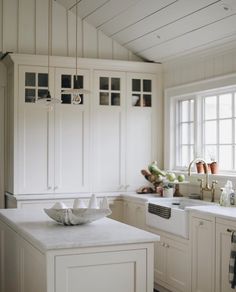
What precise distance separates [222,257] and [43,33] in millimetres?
3145

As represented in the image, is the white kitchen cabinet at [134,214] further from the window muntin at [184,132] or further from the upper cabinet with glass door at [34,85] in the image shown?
the upper cabinet with glass door at [34,85]

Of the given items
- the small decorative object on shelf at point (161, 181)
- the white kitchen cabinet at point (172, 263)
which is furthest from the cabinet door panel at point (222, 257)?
the small decorative object on shelf at point (161, 181)

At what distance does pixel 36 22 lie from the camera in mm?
5375

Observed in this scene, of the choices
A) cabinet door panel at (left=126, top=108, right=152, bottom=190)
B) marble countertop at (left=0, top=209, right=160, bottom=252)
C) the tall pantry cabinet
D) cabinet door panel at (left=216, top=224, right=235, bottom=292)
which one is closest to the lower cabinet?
cabinet door panel at (left=216, top=224, right=235, bottom=292)

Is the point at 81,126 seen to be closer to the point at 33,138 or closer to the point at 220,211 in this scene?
the point at 33,138

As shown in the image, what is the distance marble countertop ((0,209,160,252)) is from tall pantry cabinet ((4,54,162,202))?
1.72 metres

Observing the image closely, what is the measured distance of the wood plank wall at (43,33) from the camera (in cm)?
528

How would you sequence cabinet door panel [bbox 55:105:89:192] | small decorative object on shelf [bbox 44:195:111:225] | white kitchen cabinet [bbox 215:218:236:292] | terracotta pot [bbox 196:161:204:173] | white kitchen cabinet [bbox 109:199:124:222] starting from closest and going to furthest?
small decorative object on shelf [bbox 44:195:111:225], white kitchen cabinet [bbox 215:218:236:292], terracotta pot [bbox 196:161:204:173], cabinet door panel [bbox 55:105:89:192], white kitchen cabinet [bbox 109:199:124:222]

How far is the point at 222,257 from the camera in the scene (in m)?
3.63

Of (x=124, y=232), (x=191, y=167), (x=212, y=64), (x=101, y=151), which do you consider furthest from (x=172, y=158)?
(x=124, y=232)

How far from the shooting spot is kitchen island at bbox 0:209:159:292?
2586mm

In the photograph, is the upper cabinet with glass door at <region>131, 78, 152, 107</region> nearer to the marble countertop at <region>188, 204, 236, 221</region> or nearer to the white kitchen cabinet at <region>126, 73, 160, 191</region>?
the white kitchen cabinet at <region>126, 73, 160, 191</region>

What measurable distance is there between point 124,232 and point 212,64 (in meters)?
2.47

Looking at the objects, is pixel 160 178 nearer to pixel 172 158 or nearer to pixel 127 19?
pixel 172 158
